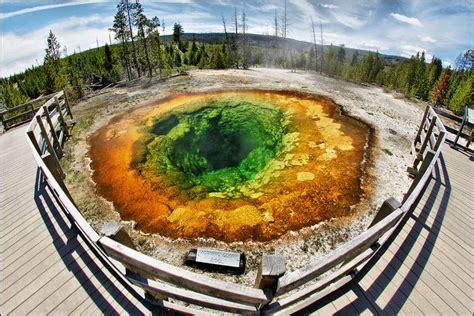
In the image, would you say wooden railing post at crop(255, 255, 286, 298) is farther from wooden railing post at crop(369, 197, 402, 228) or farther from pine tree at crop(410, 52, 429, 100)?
pine tree at crop(410, 52, 429, 100)

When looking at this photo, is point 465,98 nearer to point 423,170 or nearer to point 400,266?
point 423,170

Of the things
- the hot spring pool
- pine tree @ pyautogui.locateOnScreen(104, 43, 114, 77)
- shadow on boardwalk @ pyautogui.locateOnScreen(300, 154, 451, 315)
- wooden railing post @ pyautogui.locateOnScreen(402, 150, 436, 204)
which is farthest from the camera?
pine tree @ pyautogui.locateOnScreen(104, 43, 114, 77)

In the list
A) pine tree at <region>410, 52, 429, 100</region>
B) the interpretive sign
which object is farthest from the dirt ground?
pine tree at <region>410, 52, 429, 100</region>

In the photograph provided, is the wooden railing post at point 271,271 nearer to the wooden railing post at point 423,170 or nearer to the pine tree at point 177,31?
the wooden railing post at point 423,170

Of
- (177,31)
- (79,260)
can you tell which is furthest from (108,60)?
(79,260)

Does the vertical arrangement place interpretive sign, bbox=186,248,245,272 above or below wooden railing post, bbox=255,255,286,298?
below

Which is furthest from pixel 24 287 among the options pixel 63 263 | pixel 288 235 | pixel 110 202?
pixel 288 235
